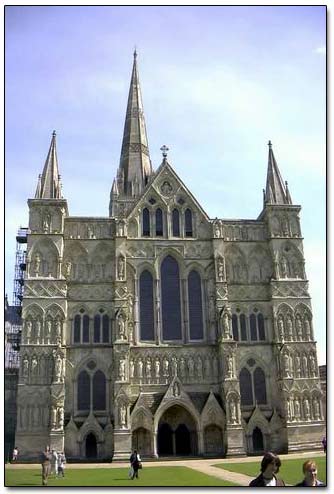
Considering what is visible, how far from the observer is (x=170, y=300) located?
41.2 meters

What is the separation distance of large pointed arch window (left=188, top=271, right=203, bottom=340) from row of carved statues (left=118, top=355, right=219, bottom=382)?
1874 millimetres

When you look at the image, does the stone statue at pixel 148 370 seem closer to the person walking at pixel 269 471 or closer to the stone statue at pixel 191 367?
the stone statue at pixel 191 367

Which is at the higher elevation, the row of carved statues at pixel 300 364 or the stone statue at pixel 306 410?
the row of carved statues at pixel 300 364

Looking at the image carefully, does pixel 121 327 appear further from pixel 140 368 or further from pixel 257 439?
pixel 257 439

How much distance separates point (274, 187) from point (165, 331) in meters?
15.6

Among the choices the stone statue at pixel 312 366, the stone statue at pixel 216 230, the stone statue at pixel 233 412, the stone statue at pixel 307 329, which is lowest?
the stone statue at pixel 233 412

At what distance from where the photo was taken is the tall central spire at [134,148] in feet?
177

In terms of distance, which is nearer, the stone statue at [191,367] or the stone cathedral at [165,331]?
the stone cathedral at [165,331]

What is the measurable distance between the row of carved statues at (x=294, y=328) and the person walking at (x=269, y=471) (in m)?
32.4

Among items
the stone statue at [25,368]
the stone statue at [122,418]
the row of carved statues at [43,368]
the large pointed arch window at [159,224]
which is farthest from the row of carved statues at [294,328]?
the stone statue at [25,368]

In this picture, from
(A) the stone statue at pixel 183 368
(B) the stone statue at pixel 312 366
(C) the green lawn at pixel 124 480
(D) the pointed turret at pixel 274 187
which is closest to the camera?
(C) the green lawn at pixel 124 480

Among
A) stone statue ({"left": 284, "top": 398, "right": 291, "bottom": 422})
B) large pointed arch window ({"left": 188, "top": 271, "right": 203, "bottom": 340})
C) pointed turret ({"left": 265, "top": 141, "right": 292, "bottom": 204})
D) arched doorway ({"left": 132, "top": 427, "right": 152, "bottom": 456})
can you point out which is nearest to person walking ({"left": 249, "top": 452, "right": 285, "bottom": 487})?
arched doorway ({"left": 132, "top": 427, "right": 152, "bottom": 456})

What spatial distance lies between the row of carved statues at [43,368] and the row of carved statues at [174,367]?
4888mm

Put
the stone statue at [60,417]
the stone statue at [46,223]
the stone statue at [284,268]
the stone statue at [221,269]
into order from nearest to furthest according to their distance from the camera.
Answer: the stone statue at [60,417], the stone statue at [46,223], the stone statue at [221,269], the stone statue at [284,268]
